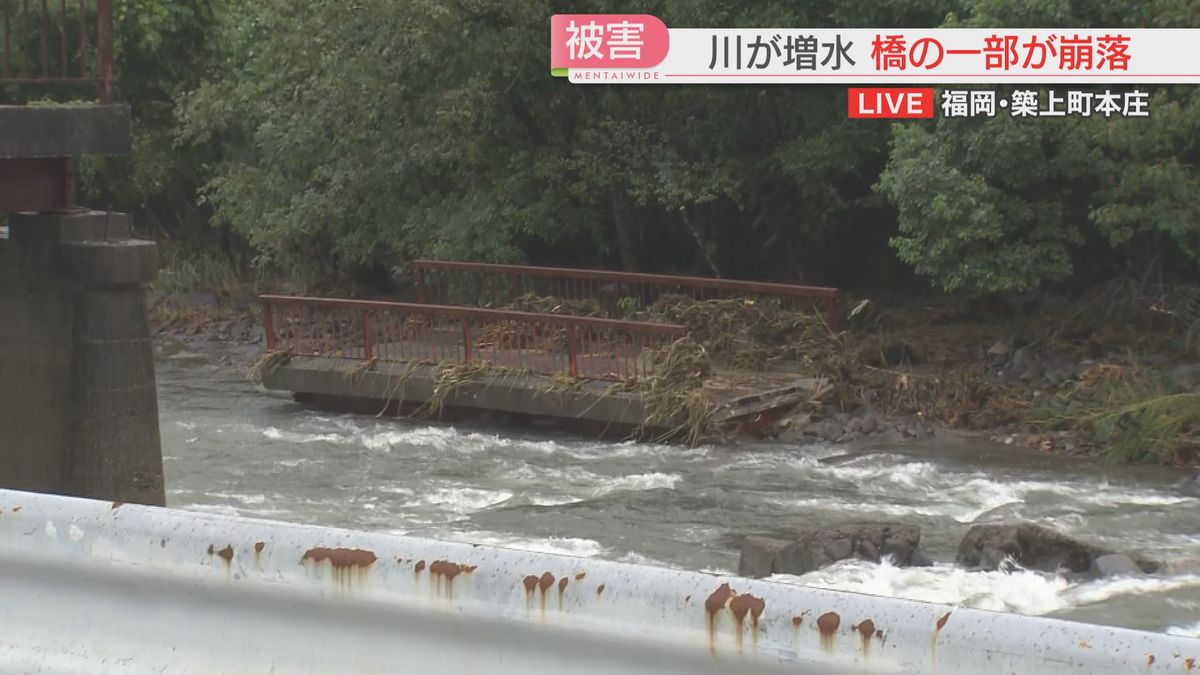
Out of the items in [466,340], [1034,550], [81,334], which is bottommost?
[1034,550]

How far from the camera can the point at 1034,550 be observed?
11391mm

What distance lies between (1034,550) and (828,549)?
1.44 m

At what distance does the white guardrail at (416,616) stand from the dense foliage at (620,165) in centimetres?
1427

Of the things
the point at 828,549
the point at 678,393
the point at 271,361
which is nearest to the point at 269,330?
the point at 271,361

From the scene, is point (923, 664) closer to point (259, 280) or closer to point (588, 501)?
point (588, 501)

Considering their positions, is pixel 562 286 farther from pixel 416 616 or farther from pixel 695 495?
pixel 416 616

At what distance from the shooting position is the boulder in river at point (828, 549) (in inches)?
446

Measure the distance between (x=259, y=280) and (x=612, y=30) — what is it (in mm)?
9218

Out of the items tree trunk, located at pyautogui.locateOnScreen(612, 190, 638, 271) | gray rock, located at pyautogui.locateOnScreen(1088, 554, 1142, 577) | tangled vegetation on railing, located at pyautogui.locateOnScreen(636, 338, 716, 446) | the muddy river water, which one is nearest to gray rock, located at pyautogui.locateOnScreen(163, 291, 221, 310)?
tree trunk, located at pyautogui.locateOnScreen(612, 190, 638, 271)

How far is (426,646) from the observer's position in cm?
360

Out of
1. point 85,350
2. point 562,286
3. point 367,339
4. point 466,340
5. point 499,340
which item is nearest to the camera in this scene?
point 85,350

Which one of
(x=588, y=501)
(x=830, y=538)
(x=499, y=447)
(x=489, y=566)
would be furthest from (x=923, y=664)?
(x=499, y=447)

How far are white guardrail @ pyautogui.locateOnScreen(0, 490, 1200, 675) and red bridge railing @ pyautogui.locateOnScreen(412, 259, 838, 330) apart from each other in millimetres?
15589
